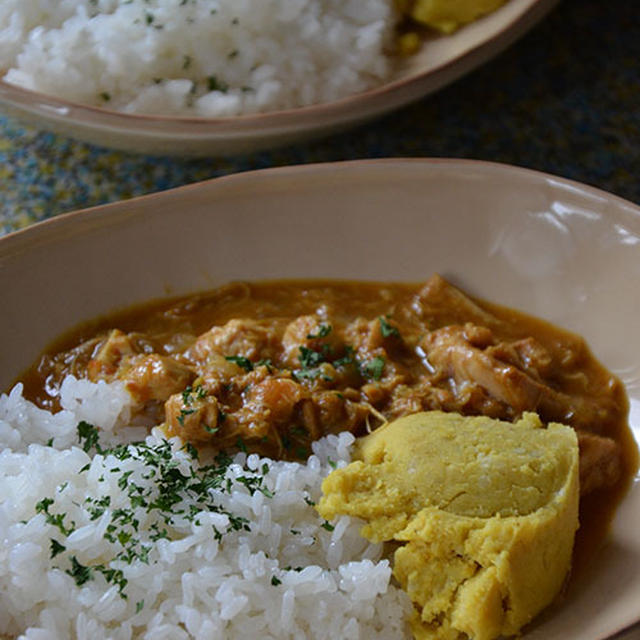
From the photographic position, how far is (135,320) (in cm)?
377

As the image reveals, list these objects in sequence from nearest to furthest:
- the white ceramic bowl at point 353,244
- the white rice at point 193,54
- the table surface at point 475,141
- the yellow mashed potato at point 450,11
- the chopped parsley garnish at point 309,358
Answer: the chopped parsley garnish at point 309,358, the white ceramic bowl at point 353,244, the white rice at point 193,54, the table surface at point 475,141, the yellow mashed potato at point 450,11

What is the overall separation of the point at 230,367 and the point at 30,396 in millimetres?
709

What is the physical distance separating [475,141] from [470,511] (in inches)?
90.2

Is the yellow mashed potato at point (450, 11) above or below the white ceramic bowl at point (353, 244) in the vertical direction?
above

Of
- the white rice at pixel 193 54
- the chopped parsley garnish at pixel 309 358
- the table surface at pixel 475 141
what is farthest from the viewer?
the table surface at pixel 475 141

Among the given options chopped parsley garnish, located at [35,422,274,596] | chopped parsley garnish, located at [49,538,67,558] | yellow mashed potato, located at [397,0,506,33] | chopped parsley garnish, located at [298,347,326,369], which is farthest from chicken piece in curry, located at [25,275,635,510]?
yellow mashed potato, located at [397,0,506,33]

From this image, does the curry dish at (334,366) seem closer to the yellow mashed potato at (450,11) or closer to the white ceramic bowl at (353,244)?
→ the white ceramic bowl at (353,244)

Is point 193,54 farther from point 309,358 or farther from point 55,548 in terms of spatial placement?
point 55,548

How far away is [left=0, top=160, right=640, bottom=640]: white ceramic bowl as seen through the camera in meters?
3.62

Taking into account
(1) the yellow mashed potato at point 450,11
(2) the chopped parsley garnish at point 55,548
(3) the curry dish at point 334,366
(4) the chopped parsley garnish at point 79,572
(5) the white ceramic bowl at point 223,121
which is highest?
(1) the yellow mashed potato at point 450,11

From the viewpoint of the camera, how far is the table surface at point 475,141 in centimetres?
450

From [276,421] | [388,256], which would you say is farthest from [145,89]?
[276,421]

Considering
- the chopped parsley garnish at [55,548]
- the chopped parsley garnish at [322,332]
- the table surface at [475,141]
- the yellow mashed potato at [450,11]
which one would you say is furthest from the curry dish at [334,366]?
the yellow mashed potato at [450,11]

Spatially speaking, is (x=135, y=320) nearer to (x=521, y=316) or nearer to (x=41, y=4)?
(x=521, y=316)
